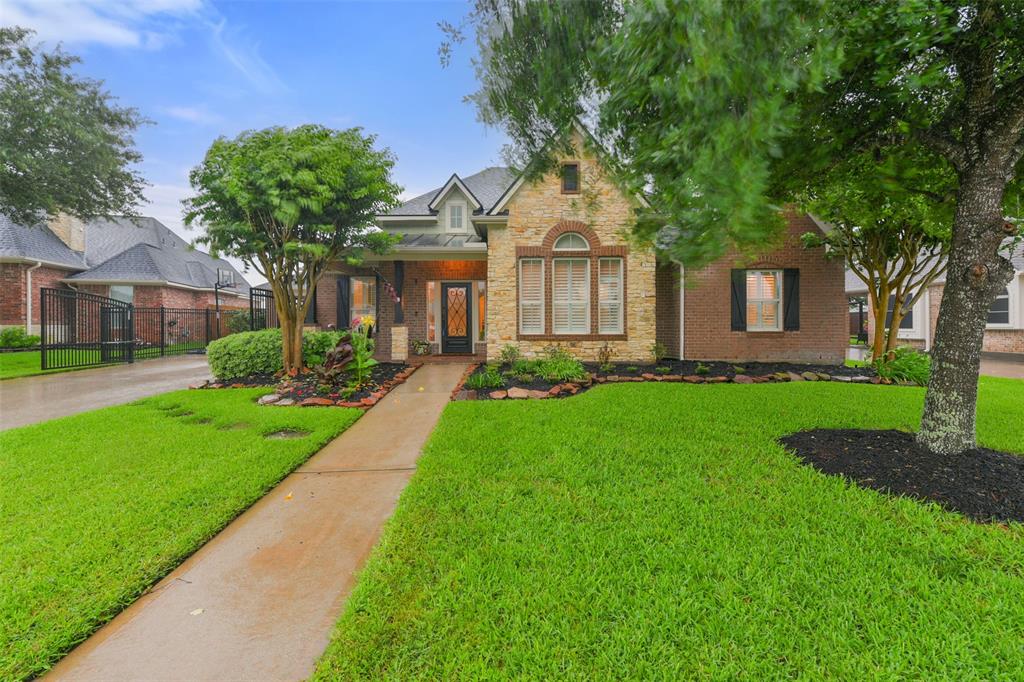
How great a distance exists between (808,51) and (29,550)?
18.5 ft

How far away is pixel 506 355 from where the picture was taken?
934 cm

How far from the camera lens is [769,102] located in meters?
2.06

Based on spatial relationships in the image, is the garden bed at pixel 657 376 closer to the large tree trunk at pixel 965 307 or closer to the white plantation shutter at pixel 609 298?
the white plantation shutter at pixel 609 298

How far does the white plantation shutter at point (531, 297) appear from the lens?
9602mm

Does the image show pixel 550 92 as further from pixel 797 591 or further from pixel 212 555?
pixel 212 555

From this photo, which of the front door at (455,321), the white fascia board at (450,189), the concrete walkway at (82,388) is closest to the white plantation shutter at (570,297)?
the front door at (455,321)

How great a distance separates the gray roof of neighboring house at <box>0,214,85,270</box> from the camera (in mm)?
15750

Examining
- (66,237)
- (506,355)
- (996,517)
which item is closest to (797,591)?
(996,517)

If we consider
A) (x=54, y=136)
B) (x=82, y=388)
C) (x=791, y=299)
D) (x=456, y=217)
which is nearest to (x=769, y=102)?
(x=791, y=299)

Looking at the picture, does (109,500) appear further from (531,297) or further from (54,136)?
(54,136)

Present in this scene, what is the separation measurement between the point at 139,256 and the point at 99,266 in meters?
1.52

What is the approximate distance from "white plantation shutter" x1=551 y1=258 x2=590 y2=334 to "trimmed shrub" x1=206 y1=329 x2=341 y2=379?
508 cm

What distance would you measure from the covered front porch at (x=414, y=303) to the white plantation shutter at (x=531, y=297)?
79.8 inches

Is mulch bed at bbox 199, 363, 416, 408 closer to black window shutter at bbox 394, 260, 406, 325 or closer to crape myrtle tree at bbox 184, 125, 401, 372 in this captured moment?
crape myrtle tree at bbox 184, 125, 401, 372
